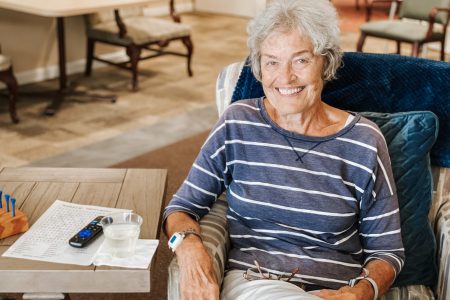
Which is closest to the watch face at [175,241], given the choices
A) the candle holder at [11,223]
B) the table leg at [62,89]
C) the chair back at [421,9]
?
the candle holder at [11,223]

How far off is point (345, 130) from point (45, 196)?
2.59 feet

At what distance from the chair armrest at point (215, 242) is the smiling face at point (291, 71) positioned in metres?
0.32

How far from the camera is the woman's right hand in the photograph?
4.42 ft

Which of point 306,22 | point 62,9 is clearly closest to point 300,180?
point 306,22

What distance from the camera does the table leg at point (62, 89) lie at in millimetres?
4081

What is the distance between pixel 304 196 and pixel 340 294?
0.81 ft

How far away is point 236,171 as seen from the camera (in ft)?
5.06

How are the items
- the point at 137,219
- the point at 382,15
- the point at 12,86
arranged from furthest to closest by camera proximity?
the point at 382,15 → the point at 12,86 → the point at 137,219

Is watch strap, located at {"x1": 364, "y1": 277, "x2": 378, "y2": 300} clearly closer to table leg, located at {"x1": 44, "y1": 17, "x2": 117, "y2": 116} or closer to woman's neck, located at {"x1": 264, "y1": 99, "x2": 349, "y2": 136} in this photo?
woman's neck, located at {"x1": 264, "y1": 99, "x2": 349, "y2": 136}

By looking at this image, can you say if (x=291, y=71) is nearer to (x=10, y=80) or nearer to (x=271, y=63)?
(x=271, y=63)

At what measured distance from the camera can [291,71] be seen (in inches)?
59.4

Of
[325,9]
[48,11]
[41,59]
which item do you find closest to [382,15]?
[41,59]

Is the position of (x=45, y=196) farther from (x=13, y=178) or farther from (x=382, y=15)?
(x=382, y=15)

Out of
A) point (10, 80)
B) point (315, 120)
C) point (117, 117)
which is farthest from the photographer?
point (117, 117)
